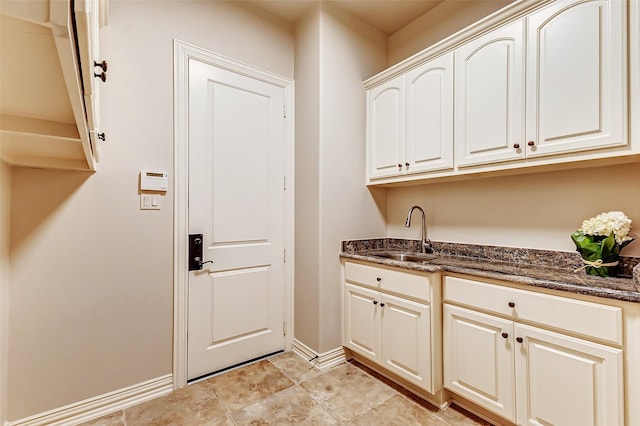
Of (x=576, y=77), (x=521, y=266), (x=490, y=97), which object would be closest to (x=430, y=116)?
(x=490, y=97)

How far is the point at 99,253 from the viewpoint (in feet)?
5.65

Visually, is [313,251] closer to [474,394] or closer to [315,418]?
[315,418]

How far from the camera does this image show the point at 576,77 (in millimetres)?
1459

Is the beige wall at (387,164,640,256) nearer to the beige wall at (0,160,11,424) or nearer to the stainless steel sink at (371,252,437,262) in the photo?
the stainless steel sink at (371,252,437,262)

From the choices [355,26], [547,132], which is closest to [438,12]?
[355,26]

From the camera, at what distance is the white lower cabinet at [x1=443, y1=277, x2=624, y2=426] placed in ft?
4.03

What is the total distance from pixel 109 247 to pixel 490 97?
8.04 ft

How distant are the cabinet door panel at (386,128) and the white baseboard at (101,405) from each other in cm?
215

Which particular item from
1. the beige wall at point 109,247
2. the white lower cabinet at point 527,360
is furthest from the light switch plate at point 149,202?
the white lower cabinet at point 527,360

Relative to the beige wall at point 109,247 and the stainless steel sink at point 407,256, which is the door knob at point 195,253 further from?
the stainless steel sink at point 407,256

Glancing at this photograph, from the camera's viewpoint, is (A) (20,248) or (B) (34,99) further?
(A) (20,248)

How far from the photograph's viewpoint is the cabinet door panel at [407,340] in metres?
1.77

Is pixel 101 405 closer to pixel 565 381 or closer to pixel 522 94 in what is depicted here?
pixel 565 381

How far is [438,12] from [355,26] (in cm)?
67
